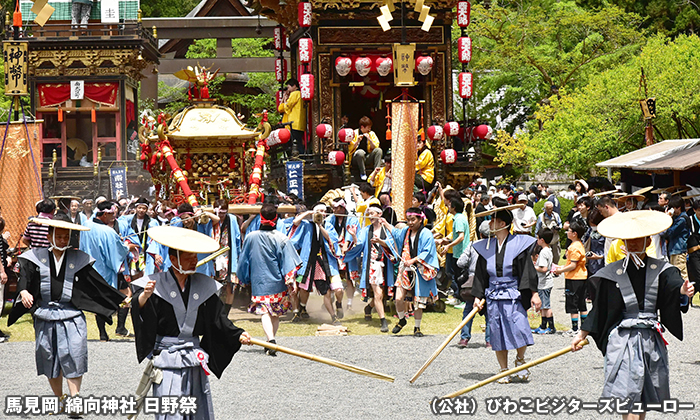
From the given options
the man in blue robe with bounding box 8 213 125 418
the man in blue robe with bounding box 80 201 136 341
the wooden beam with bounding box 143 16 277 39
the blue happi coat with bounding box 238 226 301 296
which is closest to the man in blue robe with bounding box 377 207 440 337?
the blue happi coat with bounding box 238 226 301 296

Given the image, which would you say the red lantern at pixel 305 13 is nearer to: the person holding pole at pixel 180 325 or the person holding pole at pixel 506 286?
the person holding pole at pixel 506 286

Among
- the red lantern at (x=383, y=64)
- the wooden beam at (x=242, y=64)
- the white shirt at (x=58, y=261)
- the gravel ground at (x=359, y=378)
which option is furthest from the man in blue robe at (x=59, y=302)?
the wooden beam at (x=242, y=64)

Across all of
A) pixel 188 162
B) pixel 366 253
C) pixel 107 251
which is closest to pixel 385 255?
pixel 366 253

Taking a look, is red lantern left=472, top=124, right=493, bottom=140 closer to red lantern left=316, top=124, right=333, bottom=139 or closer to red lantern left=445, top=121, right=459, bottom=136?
red lantern left=445, top=121, right=459, bottom=136

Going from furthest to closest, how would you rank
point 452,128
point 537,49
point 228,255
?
point 537,49 → point 452,128 → point 228,255

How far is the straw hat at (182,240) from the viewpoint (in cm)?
509

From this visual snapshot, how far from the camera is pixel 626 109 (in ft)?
76.4

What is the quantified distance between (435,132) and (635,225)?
14.7 m

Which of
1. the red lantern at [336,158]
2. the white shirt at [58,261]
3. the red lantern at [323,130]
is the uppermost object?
the red lantern at [323,130]

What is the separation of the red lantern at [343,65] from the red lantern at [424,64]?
1.61m

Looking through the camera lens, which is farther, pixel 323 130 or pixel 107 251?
pixel 323 130

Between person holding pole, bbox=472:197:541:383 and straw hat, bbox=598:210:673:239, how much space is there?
2.07 meters

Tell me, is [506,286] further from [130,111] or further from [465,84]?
[130,111]

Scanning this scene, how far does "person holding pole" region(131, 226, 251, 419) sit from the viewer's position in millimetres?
5129
